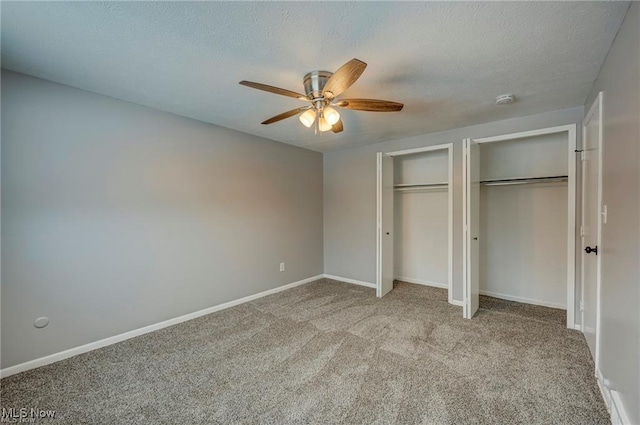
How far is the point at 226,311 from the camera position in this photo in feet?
11.3

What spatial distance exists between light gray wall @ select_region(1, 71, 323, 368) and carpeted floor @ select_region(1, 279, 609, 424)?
0.35 m

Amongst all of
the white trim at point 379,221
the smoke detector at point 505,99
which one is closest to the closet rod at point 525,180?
the smoke detector at point 505,99

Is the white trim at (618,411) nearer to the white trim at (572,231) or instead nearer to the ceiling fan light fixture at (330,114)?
the white trim at (572,231)

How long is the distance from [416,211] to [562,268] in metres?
1.94

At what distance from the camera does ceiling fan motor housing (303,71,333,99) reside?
2104 millimetres

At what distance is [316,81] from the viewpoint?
2129 millimetres

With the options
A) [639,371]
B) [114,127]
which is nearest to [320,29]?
[114,127]

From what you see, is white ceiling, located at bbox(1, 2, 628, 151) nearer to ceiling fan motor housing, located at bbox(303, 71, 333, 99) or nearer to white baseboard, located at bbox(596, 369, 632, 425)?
ceiling fan motor housing, located at bbox(303, 71, 333, 99)

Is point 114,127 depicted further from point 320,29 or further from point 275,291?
point 275,291

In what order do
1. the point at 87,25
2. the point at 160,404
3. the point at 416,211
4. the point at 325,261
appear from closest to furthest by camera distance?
the point at 87,25 < the point at 160,404 < the point at 416,211 < the point at 325,261

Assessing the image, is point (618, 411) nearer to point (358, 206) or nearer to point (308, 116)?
point (308, 116)

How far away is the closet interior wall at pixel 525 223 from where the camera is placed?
3422 mm

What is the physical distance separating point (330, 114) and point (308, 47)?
49 centimetres

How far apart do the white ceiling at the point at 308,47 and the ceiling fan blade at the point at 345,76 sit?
0.23 meters
